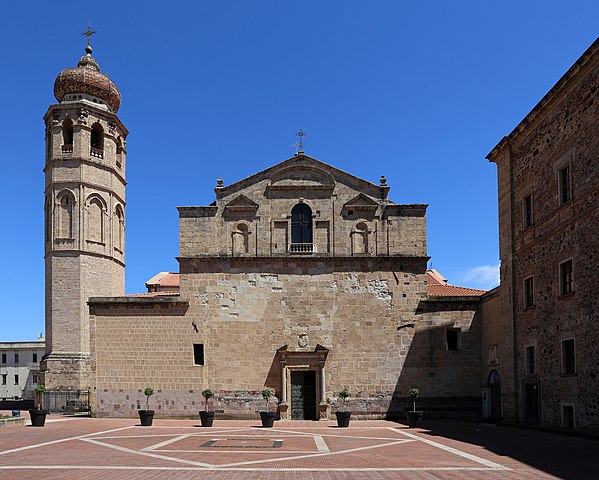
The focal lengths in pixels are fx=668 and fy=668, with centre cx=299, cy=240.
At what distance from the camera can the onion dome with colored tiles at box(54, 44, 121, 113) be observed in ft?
151

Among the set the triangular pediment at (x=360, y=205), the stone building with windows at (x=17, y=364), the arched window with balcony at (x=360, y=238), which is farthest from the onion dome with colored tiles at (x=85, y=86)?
the stone building with windows at (x=17, y=364)

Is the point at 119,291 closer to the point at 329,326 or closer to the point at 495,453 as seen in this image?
the point at 329,326

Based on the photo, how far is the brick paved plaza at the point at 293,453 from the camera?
13.6 meters

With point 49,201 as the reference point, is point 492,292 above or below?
below

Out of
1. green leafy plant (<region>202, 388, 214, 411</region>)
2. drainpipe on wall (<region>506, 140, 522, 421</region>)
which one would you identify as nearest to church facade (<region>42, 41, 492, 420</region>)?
green leafy plant (<region>202, 388, 214, 411</region>)

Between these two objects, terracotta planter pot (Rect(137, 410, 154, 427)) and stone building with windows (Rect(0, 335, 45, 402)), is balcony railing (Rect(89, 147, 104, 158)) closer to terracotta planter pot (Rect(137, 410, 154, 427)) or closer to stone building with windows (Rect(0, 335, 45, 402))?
terracotta planter pot (Rect(137, 410, 154, 427))

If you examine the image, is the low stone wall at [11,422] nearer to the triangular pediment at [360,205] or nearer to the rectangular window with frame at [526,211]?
the triangular pediment at [360,205]

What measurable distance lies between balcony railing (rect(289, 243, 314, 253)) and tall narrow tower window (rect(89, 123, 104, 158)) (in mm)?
20748

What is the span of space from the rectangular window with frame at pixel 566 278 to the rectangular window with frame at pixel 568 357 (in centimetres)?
162

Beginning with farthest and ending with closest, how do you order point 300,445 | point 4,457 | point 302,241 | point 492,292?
1. point 302,241
2. point 492,292
3. point 300,445
4. point 4,457

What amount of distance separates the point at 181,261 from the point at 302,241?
18.6 feet

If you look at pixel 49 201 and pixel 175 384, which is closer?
pixel 175 384

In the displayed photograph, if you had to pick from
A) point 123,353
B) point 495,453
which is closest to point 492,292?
point 495,453

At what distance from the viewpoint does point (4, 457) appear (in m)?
16.3
